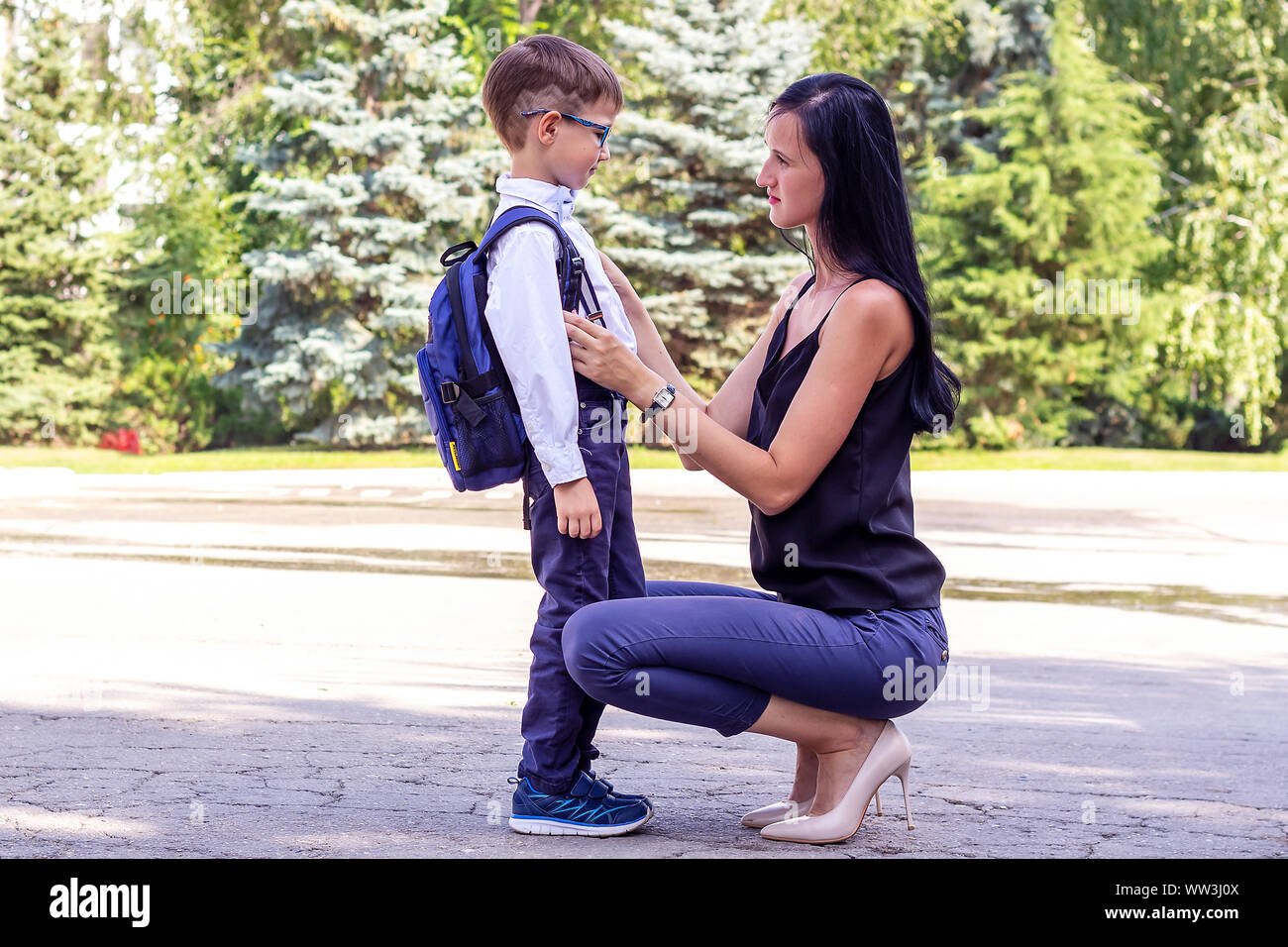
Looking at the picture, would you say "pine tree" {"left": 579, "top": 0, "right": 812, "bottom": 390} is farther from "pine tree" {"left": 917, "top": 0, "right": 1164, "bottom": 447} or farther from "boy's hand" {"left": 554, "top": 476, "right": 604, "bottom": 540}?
"boy's hand" {"left": 554, "top": 476, "right": 604, "bottom": 540}

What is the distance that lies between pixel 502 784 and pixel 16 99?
27719 millimetres

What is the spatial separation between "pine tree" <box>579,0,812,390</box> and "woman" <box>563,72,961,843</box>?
24018mm

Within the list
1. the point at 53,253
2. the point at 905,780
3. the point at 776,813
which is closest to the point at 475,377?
the point at 776,813

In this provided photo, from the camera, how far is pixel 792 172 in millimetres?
3908

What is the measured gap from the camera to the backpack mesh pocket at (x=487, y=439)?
3.87 metres

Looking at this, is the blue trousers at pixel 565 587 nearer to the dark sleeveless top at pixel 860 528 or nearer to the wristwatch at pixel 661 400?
the wristwatch at pixel 661 400

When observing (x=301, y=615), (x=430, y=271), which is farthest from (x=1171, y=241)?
(x=301, y=615)

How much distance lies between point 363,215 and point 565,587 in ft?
81.3

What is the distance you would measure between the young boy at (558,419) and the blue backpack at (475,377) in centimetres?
5

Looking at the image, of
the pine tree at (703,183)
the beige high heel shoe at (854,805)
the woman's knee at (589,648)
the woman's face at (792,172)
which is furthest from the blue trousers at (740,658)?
the pine tree at (703,183)

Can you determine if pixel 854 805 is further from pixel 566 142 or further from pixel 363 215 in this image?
pixel 363 215

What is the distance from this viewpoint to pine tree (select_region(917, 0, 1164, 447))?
28750mm

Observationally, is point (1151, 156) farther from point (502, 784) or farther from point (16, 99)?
point (502, 784)

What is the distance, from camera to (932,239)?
30094 millimetres
